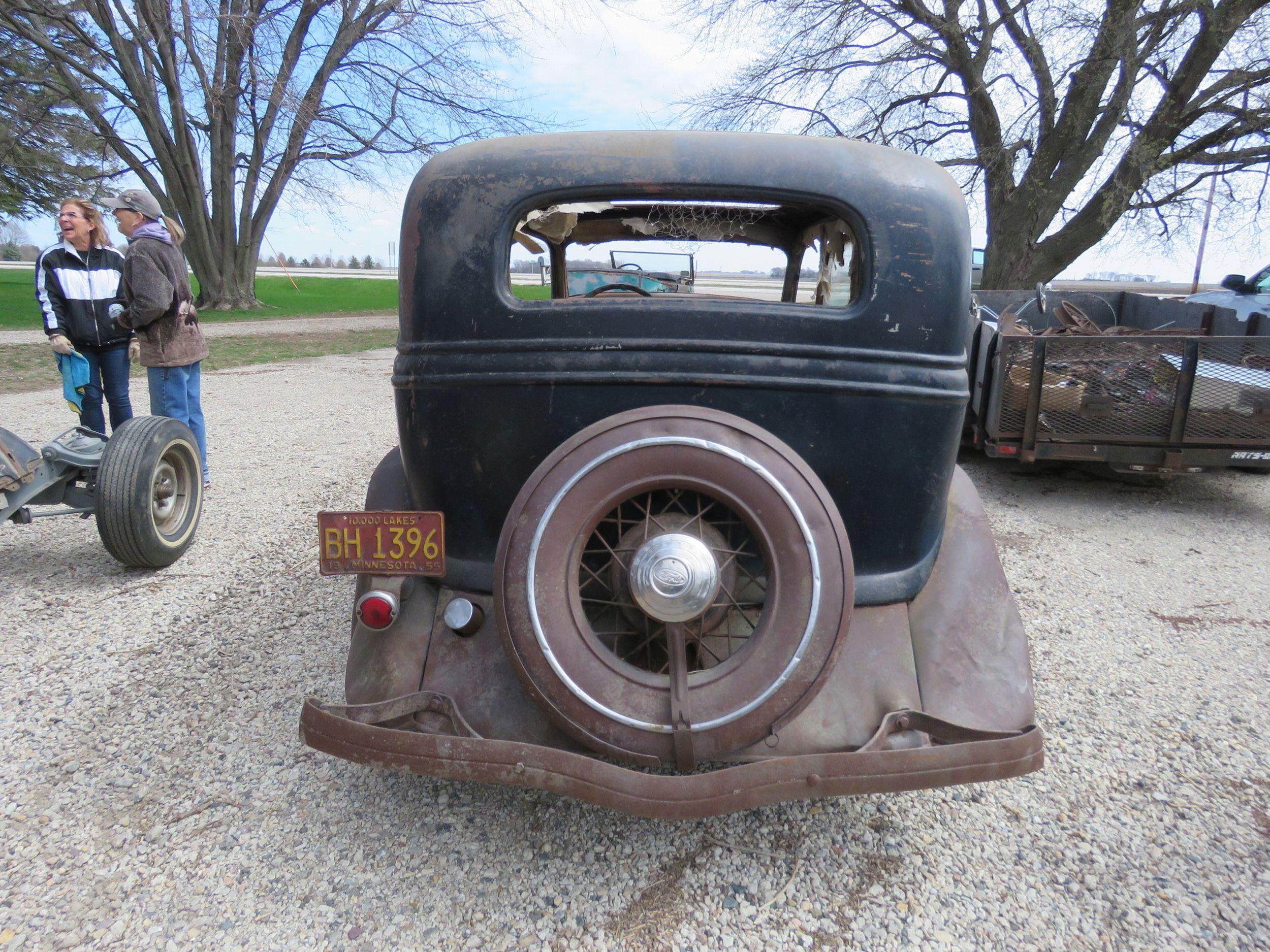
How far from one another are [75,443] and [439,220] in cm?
294

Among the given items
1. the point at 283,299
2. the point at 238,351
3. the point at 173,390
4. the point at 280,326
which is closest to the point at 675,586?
the point at 173,390

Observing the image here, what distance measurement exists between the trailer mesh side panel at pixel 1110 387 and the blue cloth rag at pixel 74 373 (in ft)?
20.1

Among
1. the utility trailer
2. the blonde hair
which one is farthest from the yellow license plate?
the utility trailer

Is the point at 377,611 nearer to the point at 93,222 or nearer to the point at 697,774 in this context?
the point at 697,774

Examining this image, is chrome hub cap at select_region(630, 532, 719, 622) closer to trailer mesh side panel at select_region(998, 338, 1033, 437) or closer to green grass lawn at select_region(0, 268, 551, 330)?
trailer mesh side panel at select_region(998, 338, 1033, 437)

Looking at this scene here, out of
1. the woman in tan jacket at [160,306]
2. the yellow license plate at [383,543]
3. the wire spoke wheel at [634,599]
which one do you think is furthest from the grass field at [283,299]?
the wire spoke wheel at [634,599]

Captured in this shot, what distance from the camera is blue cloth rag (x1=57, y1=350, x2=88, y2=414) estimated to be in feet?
15.5

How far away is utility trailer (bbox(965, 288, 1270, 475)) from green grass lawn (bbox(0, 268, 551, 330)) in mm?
6744

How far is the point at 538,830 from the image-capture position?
211cm

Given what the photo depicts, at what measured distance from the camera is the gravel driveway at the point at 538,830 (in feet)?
5.89

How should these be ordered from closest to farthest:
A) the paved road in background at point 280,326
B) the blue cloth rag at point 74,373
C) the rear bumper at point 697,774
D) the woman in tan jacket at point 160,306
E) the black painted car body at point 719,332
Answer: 1. the rear bumper at point 697,774
2. the black painted car body at point 719,332
3. the woman in tan jacket at point 160,306
4. the blue cloth rag at point 74,373
5. the paved road in background at point 280,326

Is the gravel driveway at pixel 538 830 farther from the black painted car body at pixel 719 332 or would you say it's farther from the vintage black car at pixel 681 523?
the black painted car body at pixel 719 332

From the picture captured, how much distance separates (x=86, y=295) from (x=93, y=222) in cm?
46

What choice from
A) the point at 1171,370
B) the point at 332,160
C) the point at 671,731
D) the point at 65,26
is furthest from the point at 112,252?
the point at 332,160
